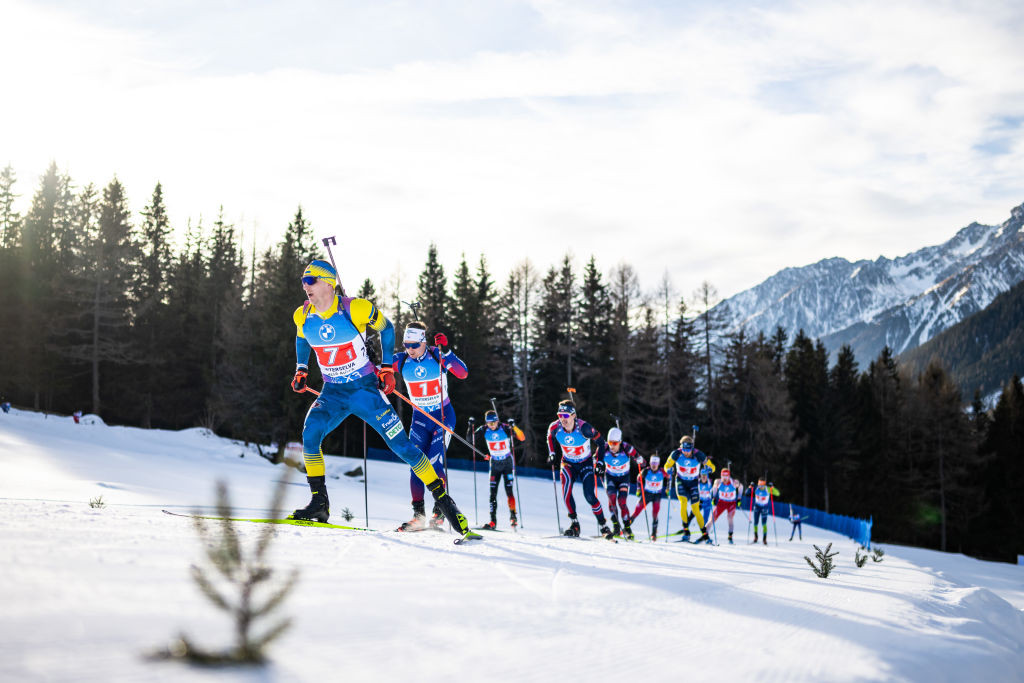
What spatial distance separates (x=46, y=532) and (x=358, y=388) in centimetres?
285

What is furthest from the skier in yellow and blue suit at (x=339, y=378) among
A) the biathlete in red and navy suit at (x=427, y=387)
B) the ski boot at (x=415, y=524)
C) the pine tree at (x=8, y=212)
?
the pine tree at (x=8, y=212)

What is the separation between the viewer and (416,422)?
9008 mm

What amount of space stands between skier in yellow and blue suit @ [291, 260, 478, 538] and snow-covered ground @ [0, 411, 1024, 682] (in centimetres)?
94

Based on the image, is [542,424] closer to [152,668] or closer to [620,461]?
[620,461]

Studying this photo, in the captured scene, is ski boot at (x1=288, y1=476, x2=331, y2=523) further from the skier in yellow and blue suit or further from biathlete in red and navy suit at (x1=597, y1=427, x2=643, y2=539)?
biathlete in red and navy suit at (x1=597, y1=427, x2=643, y2=539)

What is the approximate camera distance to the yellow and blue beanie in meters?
6.46

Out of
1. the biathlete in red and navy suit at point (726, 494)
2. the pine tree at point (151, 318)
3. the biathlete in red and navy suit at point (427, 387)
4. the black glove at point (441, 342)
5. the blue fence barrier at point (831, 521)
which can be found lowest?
the blue fence barrier at point (831, 521)

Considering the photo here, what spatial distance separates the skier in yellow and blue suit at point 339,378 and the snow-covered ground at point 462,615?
37.1 inches

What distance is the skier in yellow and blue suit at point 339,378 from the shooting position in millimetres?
6383

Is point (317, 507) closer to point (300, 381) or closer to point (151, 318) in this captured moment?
point (300, 381)

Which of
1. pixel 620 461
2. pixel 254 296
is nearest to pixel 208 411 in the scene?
pixel 254 296

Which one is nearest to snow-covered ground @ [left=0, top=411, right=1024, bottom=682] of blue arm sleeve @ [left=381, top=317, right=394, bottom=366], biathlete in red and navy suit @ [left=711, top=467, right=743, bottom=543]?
blue arm sleeve @ [left=381, top=317, right=394, bottom=366]

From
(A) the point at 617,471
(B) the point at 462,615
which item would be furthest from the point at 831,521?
(B) the point at 462,615

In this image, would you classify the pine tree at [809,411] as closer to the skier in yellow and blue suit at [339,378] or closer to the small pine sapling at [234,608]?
the skier in yellow and blue suit at [339,378]
